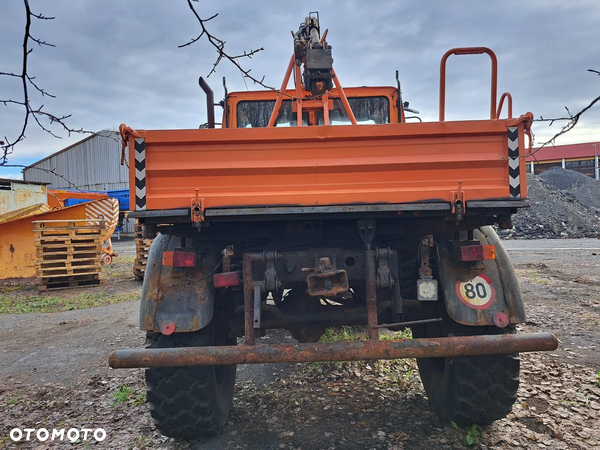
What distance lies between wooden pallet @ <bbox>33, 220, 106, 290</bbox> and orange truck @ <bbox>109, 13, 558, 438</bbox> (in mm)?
7133

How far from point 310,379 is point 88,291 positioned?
667 centimetres

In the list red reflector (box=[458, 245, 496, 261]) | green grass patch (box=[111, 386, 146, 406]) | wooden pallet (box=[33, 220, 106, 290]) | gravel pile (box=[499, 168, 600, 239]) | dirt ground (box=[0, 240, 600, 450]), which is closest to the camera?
red reflector (box=[458, 245, 496, 261])

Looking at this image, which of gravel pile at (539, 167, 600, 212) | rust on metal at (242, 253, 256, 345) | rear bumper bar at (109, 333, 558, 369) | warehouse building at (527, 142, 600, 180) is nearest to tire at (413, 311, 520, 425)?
rear bumper bar at (109, 333, 558, 369)

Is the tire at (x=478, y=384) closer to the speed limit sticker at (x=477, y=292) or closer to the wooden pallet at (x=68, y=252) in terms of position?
the speed limit sticker at (x=477, y=292)

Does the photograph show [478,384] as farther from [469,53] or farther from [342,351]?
[469,53]

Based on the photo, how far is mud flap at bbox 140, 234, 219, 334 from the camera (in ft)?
8.34

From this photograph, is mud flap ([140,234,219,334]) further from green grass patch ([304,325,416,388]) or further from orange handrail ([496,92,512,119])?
orange handrail ([496,92,512,119])

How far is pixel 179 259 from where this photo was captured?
2.56m

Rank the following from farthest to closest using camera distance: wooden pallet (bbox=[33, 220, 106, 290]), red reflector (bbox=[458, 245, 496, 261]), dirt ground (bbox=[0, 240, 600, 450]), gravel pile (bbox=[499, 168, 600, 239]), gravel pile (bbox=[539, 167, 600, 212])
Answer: gravel pile (bbox=[539, 167, 600, 212]) < gravel pile (bbox=[499, 168, 600, 239]) < wooden pallet (bbox=[33, 220, 106, 290]) < dirt ground (bbox=[0, 240, 600, 450]) < red reflector (bbox=[458, 245, 496, 261])

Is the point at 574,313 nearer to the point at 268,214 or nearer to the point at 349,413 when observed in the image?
the point at 349,413

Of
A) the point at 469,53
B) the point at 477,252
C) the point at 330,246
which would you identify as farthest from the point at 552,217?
the point at 330,246

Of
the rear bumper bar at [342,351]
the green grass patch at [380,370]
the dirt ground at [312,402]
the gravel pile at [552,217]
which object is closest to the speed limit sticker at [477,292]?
the rear bumper bar at [342,351]

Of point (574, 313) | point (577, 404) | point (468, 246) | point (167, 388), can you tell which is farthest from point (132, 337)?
point (574, 313)

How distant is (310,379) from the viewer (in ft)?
12.5
